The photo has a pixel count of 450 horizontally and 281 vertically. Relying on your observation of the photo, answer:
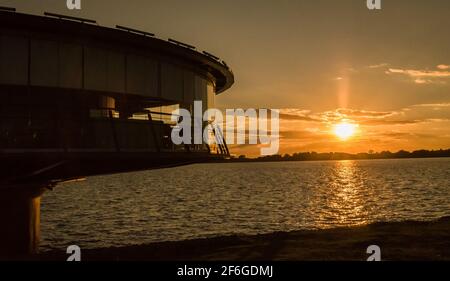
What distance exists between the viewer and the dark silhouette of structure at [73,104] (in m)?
18.6

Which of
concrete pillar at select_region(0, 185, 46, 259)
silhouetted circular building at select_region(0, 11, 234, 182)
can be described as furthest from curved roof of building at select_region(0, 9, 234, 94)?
concrete pillar at select_region(0, 185, 46, 259)

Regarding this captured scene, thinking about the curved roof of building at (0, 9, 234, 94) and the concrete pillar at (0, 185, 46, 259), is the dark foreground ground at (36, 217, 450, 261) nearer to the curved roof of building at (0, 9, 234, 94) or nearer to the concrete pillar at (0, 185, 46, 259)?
the concrete pillar at (0, 185, 46, 259)

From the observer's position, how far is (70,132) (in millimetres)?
19406

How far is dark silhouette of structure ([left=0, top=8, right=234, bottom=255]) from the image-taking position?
18.6m

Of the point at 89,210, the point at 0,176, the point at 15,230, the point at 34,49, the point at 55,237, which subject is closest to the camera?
the point at 0,176

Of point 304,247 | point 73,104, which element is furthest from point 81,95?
point 304,247

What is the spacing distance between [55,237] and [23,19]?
76.5 ft

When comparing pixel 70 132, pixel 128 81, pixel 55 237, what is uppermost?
pixel 128 81

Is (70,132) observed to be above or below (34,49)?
below

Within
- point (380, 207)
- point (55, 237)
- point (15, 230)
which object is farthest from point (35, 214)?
point (380, 207)

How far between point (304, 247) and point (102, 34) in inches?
438

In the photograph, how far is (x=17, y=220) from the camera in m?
22.0

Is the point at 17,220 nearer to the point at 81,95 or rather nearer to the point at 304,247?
the point at 81,95
